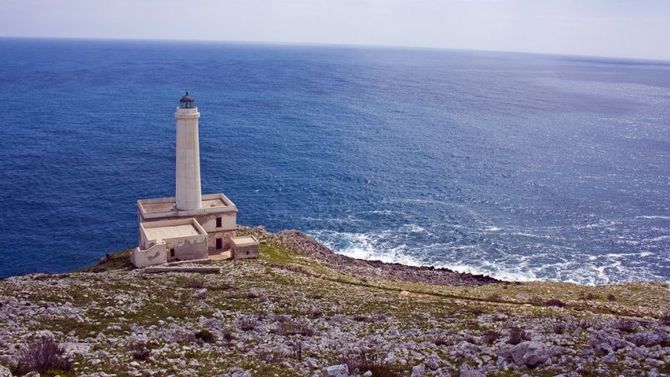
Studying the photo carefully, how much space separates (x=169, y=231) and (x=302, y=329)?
26.9 metres

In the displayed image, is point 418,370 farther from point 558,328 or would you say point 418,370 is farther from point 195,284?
point 195,284

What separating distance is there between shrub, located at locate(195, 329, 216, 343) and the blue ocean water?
43.3 metres

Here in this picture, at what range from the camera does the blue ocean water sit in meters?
68.1

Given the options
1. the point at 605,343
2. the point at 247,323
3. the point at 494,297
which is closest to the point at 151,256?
the point at 247,323

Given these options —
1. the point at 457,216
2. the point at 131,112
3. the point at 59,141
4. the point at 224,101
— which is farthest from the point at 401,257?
the point at 224,101

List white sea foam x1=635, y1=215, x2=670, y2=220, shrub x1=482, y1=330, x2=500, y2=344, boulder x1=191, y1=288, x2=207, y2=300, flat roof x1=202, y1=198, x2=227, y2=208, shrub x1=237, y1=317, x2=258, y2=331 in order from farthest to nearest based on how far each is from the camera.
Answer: white sea foam x1=635, y1=215, x2=670, y2=220
flat roof x1=202, y1=198, x2=227, y2=208
boulder x1=191, y1=288, x2=207, y2=300
shrub x1=237, y1=317, x2=258, y2=331
shrub x1=482, y1=330, x2=500, y2=344

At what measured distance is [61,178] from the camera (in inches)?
3433

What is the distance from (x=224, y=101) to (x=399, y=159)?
256 feet

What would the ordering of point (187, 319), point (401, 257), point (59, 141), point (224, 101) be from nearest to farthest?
point (187, 319) < point (401, 257) < point (59, 141) < point (224, 101)

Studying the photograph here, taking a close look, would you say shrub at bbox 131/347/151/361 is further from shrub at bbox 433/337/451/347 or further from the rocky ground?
shrub at bbox 433/337/451/347

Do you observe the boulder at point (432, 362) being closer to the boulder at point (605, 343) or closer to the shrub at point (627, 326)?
the boulder at point (605, 343)

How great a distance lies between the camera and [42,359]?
18.9m

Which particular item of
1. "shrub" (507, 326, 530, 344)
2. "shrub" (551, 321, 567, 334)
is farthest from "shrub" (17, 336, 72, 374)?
"shrub" (551, 321, 567, 334)

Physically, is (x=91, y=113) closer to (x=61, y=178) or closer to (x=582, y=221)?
(x=61, y=178)
